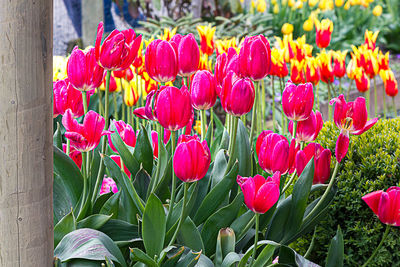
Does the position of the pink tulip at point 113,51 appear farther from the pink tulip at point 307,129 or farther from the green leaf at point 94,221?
the pink tulip at point 307,129

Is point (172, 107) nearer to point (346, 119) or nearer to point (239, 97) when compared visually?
point (239, 97)

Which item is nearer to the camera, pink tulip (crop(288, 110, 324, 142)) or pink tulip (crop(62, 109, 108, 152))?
pink tulip (crop(62, 109, 108, 152))

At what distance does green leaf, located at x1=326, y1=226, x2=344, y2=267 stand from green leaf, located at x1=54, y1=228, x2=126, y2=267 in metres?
0.65

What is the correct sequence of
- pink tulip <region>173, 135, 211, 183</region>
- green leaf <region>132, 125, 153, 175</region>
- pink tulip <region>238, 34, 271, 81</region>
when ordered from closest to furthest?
pink tulip <region>173, 135, 211, 183</region>
pink tulip <region>238, 34, 271, 81</region>
green leaf <region>132, 125, 153, 175</region>

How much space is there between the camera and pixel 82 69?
1493 mm

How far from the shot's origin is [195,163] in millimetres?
1339

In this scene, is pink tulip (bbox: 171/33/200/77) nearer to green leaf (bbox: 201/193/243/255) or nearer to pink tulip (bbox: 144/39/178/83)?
pink tulip (bbox: 144/39/178/83)

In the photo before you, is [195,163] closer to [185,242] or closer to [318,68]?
[185,242]

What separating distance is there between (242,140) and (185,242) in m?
0.39

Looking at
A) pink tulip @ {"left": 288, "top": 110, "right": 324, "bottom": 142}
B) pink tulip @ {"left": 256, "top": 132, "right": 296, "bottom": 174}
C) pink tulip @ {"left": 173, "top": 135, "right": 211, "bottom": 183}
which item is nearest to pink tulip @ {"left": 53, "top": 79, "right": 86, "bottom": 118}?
pink tulip @ {"left": 173, "top": 135, "right": 211, "bottom": 183}

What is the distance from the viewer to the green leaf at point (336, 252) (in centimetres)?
169

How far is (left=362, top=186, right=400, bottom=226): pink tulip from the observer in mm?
1520

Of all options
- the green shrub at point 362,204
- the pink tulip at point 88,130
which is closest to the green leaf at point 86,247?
the pink tulip at point 88,130

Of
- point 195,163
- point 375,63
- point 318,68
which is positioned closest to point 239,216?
point 195,163
